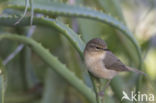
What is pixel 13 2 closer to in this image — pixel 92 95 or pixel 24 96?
pixel 92 95

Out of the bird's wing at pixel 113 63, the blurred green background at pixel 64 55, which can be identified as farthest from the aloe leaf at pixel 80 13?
the bird's wing at pixel 113 63

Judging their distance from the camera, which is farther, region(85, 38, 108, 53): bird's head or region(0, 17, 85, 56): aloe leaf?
region(85, 38, 108, 53): bird's head

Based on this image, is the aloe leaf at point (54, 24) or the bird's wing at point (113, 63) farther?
the bird's wing at point (113, 63)

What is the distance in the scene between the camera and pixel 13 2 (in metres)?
2.01

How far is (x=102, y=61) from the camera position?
1922mm

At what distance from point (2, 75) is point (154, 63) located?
2.21 m

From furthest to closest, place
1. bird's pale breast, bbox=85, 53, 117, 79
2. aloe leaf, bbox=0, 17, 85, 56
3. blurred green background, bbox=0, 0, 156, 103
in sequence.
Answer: blurred green background, bbox=0, 0, 156, 103 → bird's pale breast, bbox=85, 53, 117, 79 → aloe leaf, bbox=0, 17, 85, 56

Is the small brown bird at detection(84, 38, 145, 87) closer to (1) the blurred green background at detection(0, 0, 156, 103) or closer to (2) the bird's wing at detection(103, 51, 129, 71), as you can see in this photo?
(2) the bird's wing at detection(103, 51, 129, 71)

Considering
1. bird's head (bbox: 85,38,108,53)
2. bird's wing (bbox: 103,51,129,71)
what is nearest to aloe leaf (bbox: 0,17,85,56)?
bird's head (bbox: 85,38,108,53)

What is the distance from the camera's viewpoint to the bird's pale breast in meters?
1.80

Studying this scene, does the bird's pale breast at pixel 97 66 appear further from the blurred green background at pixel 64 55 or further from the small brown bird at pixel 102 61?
the blurred green background at pixel 64 55

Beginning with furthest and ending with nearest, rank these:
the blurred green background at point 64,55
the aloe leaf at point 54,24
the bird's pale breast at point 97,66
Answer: the blurred green background at point 64,55, the bird's pale breast at point 97,66, the aloe leaf at point 54,24

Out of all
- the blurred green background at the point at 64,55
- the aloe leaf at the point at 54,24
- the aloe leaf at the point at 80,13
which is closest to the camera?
the aloe leaf at the point at 54,24

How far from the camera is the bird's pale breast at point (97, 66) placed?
70.9 inches
